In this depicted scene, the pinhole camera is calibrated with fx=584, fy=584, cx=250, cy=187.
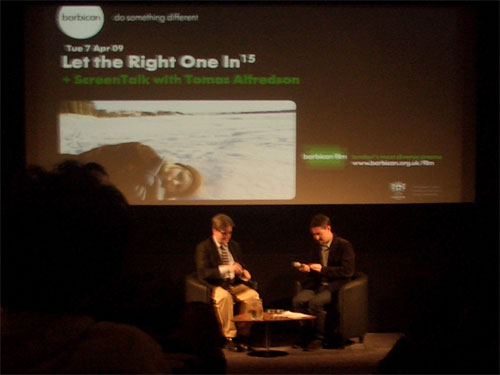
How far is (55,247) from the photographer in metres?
Result: 0.96

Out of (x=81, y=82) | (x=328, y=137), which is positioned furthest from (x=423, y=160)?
(x=81, y=82)

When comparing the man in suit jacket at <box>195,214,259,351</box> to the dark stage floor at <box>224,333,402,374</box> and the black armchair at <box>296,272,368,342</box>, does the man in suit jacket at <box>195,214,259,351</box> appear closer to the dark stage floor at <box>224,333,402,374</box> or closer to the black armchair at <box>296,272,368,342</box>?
the dark stage floor at <box>224,333,402,374</box>

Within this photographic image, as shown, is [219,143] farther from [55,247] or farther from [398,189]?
[55,247]

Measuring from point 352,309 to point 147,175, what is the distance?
6.75 feet

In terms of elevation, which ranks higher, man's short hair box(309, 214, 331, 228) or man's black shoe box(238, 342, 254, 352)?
man's short hair box(309, 214, 331, 228)

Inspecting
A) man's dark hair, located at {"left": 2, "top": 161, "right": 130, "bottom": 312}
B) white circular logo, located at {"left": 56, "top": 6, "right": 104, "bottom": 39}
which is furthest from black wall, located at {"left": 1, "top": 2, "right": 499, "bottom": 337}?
man's dark hair, located at {"left": 2, "top": 161, "right": 130, "bottom": 312}

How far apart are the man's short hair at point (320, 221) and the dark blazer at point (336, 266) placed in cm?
16

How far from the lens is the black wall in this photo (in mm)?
5141

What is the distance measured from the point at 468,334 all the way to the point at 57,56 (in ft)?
14.3

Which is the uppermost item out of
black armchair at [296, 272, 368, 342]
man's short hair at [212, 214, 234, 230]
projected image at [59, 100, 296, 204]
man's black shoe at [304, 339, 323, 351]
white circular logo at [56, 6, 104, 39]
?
white circular logo at [56, 6, 104, 39]

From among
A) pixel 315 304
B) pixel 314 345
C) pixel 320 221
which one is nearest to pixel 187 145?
pixel 320 221

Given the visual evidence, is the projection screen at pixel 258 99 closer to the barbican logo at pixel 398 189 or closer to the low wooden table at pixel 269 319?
the barbican logo at pixel 398 189

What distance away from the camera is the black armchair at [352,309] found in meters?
4.82

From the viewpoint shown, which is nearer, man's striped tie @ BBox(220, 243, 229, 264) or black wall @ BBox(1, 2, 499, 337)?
man's striped tie @ BBox(220, 243, 229, 264)
